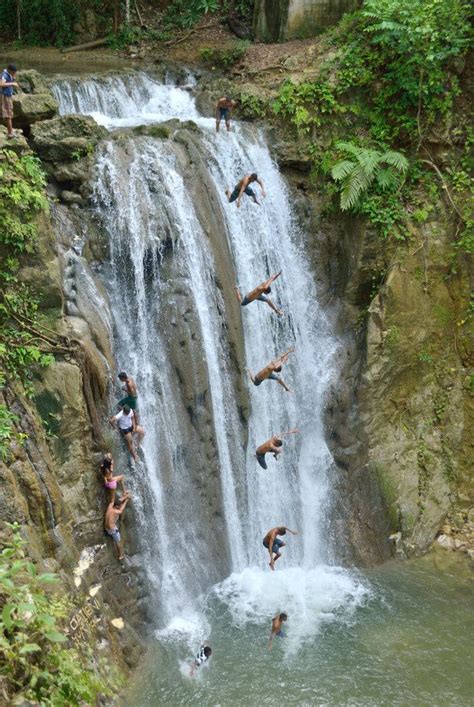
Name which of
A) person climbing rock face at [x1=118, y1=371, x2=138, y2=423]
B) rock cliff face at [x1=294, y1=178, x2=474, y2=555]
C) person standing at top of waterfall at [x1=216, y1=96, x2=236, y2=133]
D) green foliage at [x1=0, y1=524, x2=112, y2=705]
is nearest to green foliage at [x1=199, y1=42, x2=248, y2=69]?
person standing at top of waterfall at [x1=216, y1=96, x2=236, y2=133]

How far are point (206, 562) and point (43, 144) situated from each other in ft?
21.7

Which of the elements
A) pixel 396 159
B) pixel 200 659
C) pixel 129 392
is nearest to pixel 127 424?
pixel 129 392

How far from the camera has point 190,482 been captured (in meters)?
9.22

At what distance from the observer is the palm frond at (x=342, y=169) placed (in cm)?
1055

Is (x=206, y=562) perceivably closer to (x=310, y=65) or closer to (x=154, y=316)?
(x=154, y=316)

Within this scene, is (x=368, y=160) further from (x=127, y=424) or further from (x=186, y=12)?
(x=186, y=12)

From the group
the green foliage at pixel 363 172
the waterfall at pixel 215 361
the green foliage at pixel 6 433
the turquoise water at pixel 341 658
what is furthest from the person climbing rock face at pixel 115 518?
the green foliage at pixel 363 172

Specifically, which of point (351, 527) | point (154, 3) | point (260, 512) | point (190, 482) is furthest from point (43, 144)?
point (154, 3)

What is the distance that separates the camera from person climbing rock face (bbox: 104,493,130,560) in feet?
26.0

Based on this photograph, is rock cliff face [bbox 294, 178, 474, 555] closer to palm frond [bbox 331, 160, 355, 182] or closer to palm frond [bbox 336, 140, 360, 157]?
palm frond [bbox 331, 160, 355, 182]

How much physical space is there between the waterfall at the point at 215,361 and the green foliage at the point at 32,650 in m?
3.42

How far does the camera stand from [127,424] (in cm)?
822

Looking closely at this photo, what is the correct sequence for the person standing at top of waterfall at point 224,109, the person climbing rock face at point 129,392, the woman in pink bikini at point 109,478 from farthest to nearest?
the person standing at top of waterfall at point 224,109 → the person climbing rock face at point 129,392 → the woman in pink bikini at point 109,478

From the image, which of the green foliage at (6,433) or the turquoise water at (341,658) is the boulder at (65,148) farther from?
the turquoise water at (341,658)
